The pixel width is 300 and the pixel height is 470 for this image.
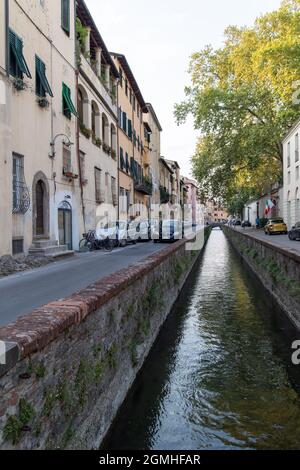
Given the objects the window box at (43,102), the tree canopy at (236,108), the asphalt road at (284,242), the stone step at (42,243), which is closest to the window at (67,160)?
the window box at (43,102)

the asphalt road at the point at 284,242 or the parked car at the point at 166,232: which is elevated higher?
the parked car at the point at 166,232

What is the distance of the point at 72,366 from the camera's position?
4137 mm

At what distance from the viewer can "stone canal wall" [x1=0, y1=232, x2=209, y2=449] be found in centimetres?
302

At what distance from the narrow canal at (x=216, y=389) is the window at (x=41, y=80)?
8849 mm

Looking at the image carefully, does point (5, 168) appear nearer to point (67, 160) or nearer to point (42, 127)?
point (42, 127)

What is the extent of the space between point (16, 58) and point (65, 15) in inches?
239

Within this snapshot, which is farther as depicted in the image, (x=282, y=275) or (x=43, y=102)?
(x=43, y=102)

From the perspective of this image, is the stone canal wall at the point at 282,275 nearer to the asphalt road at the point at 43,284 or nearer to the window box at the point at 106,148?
the asphalt road at the point at 43,284

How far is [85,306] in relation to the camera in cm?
455

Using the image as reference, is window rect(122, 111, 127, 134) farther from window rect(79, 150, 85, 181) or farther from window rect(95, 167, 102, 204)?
window rect(79, 150, 85, 181)

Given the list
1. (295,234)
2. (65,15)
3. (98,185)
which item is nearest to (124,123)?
(98,185)

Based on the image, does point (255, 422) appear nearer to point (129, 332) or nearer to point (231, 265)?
point (129, 332)

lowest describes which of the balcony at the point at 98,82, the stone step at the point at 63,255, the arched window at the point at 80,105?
the stone step at the point at 63,255

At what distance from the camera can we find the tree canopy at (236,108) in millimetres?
32719
